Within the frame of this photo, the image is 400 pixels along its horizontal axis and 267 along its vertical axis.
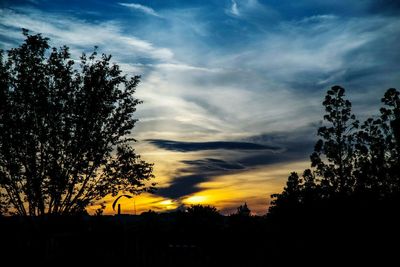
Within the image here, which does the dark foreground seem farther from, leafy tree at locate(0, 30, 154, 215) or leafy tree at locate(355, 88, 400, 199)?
leafy tree at locate(355, 88, 400, 199)

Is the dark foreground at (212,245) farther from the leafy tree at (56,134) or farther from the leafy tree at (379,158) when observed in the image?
the leafy tree at (379,158)

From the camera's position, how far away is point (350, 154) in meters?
39.7

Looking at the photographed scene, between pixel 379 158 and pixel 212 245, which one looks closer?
pixel 212 245

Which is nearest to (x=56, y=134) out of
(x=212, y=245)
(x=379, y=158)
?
(x=212, y=245)

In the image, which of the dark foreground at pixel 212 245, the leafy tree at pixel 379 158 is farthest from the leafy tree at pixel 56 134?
the leafy tree at pixel 379 158

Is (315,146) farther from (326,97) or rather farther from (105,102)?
(105,102)

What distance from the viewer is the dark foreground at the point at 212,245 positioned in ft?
44.8

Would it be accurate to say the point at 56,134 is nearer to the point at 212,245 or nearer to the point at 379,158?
the point at 212,245

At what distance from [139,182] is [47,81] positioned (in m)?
7.64

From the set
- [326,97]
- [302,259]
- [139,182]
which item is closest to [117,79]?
[139,182]

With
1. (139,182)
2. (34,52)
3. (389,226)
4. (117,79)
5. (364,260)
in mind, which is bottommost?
(364,260)

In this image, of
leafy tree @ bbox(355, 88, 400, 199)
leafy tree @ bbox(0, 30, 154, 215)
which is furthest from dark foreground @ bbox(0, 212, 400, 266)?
leafy tree @ bbox(355, 88, 400, 199)

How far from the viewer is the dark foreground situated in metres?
13.7

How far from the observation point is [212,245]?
59.6 ft
